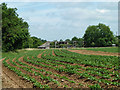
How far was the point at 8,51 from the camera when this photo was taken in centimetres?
4338

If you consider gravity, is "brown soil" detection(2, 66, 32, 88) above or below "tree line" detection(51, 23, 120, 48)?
below

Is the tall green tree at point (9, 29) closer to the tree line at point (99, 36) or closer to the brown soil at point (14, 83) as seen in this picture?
the brown soil at point (14, 83)

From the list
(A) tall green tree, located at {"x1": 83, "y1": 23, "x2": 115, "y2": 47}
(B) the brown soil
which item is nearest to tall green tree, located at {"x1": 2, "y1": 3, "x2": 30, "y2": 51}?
(B) the brown soil

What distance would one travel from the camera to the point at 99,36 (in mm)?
82562

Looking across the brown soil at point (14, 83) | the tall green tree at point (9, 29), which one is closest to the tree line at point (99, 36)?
the tall green tree at point (9, 29)

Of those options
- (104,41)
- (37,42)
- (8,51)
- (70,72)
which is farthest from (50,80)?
(37,42)

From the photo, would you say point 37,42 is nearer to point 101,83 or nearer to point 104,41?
point 104,41

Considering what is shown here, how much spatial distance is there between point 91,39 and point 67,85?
248 feet

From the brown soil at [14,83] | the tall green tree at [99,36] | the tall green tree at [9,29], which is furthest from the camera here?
the tall green tree at [99,36]

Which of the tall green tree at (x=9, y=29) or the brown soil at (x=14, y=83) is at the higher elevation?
the tall green tree at (x=9, y=29)

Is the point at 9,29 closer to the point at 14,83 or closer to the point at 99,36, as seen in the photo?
the point at 14,83

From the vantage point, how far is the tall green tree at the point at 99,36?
8031 centimetres

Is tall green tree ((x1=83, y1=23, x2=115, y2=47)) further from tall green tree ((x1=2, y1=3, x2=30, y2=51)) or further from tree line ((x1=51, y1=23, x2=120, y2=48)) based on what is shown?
tall green tree ((x1=2, y1=3, x2=30, y2=51))

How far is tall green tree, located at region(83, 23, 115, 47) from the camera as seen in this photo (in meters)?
80.3
